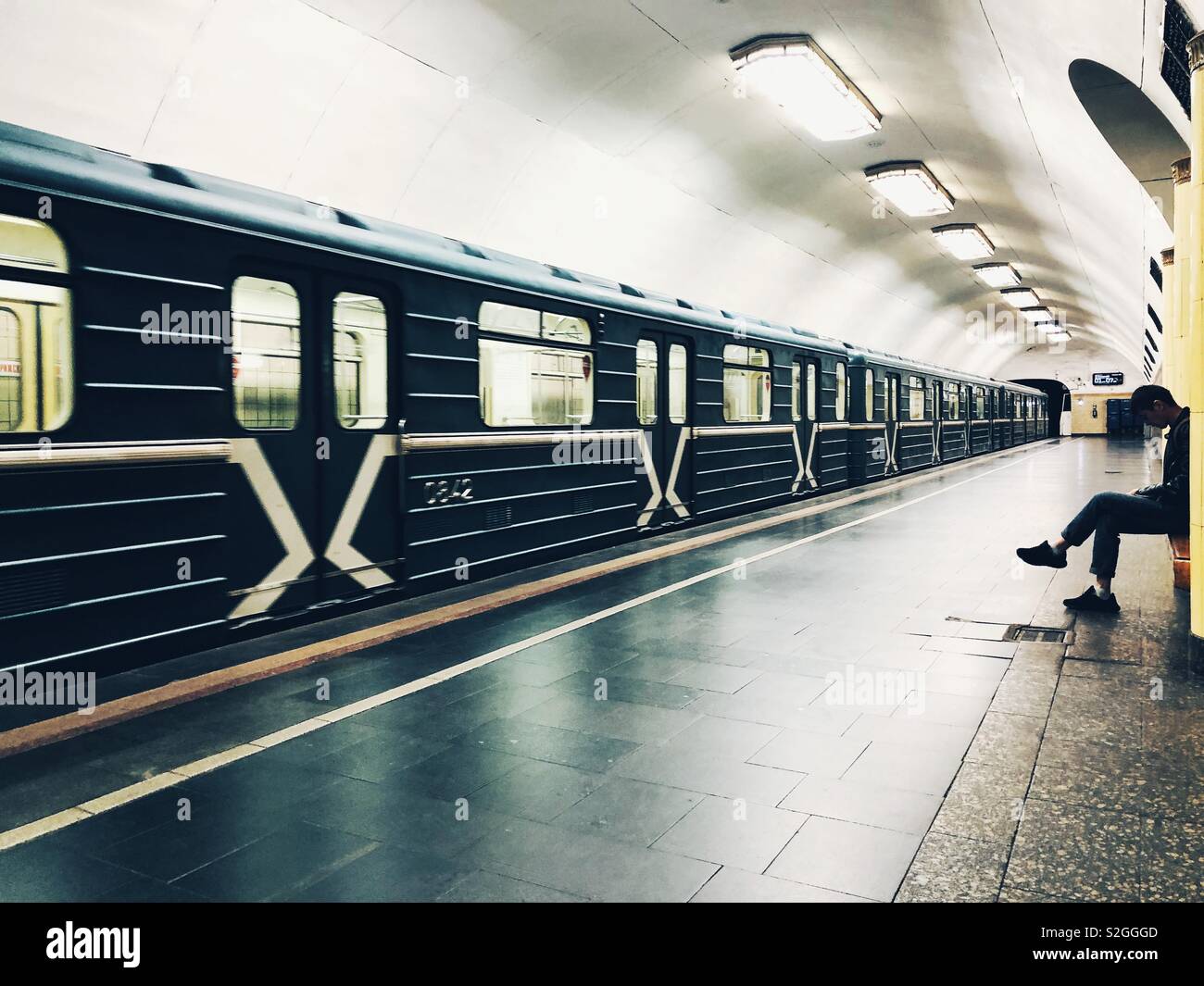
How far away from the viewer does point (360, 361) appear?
20.5ft

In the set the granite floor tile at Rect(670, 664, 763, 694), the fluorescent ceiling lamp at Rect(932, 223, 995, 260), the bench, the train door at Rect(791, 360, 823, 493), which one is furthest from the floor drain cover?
the fluorescent ceiling lamp at Rect(932, 223, 995, 260)

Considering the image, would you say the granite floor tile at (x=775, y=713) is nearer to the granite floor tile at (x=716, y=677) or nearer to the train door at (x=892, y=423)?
the granite floor tile at (x=716, y=677)

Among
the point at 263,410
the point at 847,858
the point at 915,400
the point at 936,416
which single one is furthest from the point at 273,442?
the point at 936,416

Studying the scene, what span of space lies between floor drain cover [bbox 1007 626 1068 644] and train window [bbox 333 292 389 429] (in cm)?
448

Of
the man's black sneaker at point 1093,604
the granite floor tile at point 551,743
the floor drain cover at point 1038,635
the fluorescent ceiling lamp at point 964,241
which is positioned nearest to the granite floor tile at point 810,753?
the granite floor tile at point 551,743

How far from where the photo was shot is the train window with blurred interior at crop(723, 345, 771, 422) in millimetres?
11438

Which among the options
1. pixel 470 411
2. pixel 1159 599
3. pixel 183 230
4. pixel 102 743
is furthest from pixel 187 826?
pixel 1159 599

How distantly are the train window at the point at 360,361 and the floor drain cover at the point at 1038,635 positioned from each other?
4483 millimetres

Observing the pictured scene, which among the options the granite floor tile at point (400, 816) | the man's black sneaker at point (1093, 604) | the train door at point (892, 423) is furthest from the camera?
the train door at point (892, 423)

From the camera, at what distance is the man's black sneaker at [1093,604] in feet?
20.7

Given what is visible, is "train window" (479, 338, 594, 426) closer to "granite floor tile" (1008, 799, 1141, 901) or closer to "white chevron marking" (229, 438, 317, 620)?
"white chevron marking" (229, 438, 317, 620)

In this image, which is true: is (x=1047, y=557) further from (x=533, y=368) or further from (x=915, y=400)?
(x=915, y=400)

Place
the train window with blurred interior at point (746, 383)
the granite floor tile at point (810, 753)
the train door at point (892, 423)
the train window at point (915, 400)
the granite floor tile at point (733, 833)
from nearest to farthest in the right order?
the granite floor tile at point (733, 833) → the granite floor tile at point (810, 753) → the train window with blurred interior at point (746, 383) → the train door at point (892, 423) → the train window at point (915, 400)

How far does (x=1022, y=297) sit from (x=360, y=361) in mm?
27459
